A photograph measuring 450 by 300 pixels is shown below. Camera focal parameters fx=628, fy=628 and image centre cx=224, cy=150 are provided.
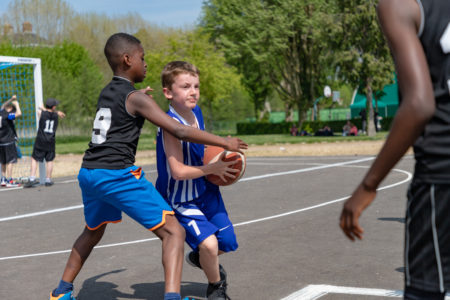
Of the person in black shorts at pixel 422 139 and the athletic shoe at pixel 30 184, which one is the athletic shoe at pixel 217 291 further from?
the athletic shoe at pixel 30 184

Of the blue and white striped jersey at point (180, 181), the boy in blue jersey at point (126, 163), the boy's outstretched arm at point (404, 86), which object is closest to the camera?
the boy's outstretched arm at point (404, 86)

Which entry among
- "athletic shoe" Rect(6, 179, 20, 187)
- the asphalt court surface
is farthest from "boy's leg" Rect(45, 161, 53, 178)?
the asphalt court surface

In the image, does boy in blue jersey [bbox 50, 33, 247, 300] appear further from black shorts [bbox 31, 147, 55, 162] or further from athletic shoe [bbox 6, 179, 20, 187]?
athletic shoe [bbox 6, 179, 20, 187]

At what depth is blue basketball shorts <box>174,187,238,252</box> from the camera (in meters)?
4.39

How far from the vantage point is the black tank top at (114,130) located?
4.38 meters


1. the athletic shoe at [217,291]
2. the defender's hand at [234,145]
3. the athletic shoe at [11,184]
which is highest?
the defender's hand at [234,145]

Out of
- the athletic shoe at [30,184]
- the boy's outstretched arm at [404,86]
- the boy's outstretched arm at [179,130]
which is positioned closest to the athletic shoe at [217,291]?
the boy's outstretched arm at [179,130]

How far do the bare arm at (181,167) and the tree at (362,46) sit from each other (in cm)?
3267

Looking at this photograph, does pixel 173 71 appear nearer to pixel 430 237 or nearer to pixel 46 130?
pixel 430 237

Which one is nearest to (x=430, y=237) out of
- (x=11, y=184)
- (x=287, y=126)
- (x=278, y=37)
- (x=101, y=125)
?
(x=101, y=125)

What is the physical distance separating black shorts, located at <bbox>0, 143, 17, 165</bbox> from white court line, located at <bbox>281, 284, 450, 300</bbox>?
11006mm

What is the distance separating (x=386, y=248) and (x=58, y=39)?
210 ft

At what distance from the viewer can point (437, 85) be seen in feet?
7.73

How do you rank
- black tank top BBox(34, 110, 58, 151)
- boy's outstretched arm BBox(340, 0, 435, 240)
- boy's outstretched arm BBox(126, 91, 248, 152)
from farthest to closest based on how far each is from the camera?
black tank top BBox(34, 110, 58, 151) < boy's outstretched arm BBox(126, 91, 248, 152) < boy's outstretched arm BBox(340, 0, 435, 240)
